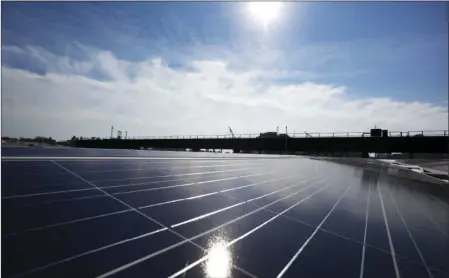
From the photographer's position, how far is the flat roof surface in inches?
115

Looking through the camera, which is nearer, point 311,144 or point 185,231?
point 185,231

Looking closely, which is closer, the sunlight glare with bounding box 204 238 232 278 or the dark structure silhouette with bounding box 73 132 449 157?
the sunlight glare with bounding box 204 238 232 278

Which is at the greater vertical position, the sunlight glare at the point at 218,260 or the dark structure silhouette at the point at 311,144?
the dark structure silhouette at the point at 311,144

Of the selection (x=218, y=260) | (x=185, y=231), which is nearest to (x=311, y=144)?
(x=185, y=231)

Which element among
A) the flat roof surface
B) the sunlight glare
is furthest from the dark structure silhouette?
the sunlight glare

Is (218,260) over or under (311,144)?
under

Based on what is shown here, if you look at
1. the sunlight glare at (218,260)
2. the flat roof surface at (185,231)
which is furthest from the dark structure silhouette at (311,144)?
the sunlight glare at (218,260)

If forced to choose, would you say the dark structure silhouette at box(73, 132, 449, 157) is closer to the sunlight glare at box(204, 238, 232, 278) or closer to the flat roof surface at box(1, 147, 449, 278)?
the flat roof surface at box(1, 147, 449, 278)

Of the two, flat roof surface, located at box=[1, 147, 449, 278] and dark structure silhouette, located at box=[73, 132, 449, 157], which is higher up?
dark structure silhouette, located at box=[73, 132, 449, 157]

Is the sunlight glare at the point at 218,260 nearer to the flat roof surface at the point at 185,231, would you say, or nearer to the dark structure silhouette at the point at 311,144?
the flat roof surface at the point at 185,231

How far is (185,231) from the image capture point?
3861 mm

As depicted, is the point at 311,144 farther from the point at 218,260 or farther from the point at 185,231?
the point at 218,260

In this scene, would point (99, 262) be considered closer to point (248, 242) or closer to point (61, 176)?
point (248, 242)

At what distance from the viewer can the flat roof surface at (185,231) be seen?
9.62 feet
